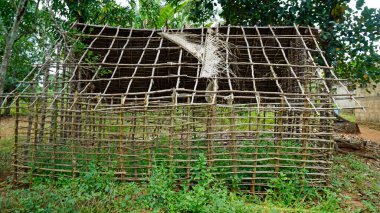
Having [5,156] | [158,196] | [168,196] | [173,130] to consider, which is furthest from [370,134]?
[5,156]

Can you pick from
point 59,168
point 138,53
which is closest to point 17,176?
point 59,168

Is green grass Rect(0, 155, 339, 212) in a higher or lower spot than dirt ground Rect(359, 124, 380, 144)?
lower

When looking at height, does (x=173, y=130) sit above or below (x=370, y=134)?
above

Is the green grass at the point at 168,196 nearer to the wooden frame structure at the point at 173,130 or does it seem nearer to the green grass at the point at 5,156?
the wooden frame structure at the point at 173,130

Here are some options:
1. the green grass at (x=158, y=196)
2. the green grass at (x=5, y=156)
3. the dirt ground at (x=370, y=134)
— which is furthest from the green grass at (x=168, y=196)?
the dirt ground at (x=370, y=134)

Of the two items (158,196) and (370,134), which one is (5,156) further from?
(370,134)

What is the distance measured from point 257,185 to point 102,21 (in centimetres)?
650

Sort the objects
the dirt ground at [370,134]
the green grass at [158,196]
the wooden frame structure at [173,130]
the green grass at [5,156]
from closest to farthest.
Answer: the green grass at [158,196] < the wooden frame structure at [173,130] < the green grass at [5,156] < the dirt ground at [370,134]

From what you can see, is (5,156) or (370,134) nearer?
(5,156)

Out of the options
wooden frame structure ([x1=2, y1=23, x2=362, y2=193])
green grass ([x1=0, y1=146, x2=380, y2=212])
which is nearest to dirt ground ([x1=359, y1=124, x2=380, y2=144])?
wooden frame structure ([x1=2, y1=23, x2=362, y2=193])

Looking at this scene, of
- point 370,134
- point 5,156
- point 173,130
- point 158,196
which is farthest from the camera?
point 370,134

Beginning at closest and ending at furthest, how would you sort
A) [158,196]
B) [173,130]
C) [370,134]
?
[158,196] → [173,130] → [370,134]

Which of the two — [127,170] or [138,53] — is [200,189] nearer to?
[127,170]

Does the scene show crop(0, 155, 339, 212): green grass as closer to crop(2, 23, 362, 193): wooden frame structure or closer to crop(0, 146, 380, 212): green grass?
crop(0, 146, 380, 212): green grass
